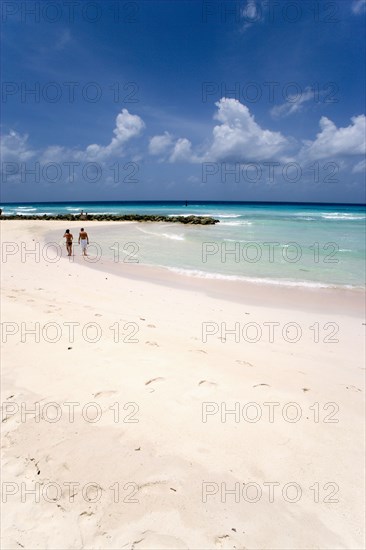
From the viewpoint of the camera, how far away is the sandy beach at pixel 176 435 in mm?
2531

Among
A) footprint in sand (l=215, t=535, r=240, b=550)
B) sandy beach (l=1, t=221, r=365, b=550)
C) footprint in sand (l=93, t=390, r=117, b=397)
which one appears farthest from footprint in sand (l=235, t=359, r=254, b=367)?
footprint in sand (l=215, t=535, r=240, b=550)

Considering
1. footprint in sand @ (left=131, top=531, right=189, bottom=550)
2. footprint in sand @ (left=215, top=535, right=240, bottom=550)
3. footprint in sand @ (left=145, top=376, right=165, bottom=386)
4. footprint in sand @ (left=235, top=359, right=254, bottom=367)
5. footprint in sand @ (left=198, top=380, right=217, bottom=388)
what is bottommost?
footprint in sand @ (left=215, top=535, right=240, bottom=550)

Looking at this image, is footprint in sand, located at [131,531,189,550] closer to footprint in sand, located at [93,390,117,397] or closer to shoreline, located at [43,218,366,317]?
footprint in sand, located at [93,390,117,397]

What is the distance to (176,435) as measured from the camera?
11.2 ft

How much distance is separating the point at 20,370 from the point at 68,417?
1.35 meters

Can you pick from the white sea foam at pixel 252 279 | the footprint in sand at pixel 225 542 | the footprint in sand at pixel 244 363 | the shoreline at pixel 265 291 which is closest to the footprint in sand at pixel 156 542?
the footprint in sand at pixel 225 542

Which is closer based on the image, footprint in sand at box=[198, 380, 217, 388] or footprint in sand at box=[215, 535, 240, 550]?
footprint in sand at box=[215, 535, 240, 550]

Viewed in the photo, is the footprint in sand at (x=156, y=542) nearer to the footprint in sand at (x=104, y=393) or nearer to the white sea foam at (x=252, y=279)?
the footprint in sand at (x=104, y=393)

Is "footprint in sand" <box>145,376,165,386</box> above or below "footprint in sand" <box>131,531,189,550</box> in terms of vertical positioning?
above

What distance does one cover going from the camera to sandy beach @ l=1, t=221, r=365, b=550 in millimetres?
2531

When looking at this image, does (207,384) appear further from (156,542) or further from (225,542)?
(156,542)

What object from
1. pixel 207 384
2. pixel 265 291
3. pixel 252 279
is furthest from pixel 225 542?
pixel 252 279

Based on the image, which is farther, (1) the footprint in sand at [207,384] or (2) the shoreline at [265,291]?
(2) the shoreline at [265,291]

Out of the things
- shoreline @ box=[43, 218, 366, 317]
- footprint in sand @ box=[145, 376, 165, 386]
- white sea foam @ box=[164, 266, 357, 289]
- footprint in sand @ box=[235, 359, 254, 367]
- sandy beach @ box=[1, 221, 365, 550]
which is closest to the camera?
sandy beach @ box=[1, 221, 365, 550]
